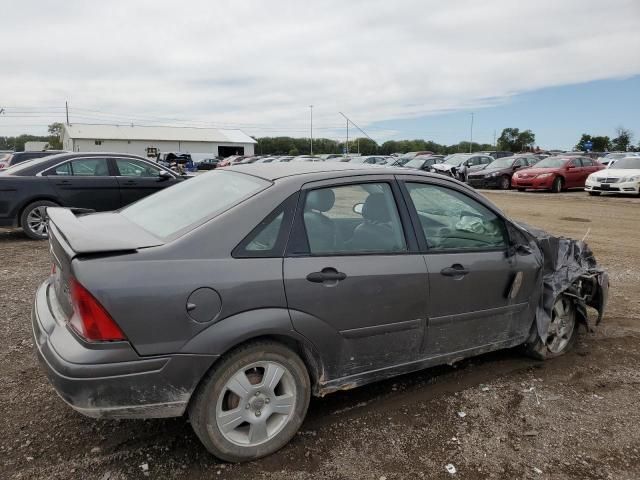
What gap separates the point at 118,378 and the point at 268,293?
81 cm

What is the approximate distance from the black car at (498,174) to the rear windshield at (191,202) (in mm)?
20449

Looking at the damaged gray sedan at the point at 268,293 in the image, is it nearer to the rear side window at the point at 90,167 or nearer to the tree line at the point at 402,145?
the rear side window at the point at 90,167

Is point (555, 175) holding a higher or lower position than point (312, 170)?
lower

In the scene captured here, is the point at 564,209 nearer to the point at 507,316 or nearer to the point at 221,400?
the point at 507,316

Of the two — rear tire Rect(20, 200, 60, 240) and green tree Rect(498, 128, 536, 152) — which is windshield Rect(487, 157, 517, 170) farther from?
green tree Rect(498, 128, 536, 152)

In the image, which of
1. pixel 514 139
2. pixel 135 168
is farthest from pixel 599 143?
pixel 135 168

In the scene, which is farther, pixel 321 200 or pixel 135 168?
pixel 135 168

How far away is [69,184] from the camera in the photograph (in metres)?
8.56

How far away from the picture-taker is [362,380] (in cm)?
306

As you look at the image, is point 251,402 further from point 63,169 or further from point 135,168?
point 135,168

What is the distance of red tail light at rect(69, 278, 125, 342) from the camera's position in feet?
7.67

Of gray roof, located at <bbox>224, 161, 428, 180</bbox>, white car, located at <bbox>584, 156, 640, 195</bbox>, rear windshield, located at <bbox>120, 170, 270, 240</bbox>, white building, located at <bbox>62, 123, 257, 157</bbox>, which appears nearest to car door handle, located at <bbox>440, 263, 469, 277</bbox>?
gray roof, located at <bbox>224, 161, 428, 180</bbox>

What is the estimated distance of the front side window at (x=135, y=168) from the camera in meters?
9.10

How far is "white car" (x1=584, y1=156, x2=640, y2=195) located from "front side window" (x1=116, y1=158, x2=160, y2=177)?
15.6 m
